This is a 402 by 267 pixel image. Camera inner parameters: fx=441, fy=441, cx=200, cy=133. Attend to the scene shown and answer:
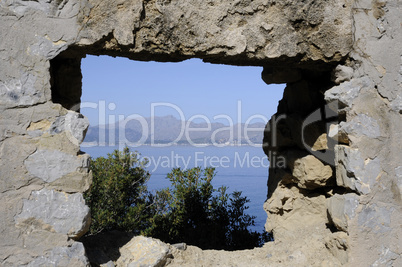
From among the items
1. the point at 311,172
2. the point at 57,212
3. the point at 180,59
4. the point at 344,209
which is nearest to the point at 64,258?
the point at 57,212

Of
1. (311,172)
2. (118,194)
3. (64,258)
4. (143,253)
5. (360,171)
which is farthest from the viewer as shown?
(118,194)

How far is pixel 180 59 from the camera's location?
3.00m

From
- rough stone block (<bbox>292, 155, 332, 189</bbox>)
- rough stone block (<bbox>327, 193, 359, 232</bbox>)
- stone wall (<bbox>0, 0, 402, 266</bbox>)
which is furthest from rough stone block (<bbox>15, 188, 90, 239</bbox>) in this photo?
rough stone block (<bbox>292, 155, 332, 189</bbox>)

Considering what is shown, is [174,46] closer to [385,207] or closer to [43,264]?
[43,264]

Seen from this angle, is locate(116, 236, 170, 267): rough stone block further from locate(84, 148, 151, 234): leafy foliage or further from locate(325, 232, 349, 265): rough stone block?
locate(84, 148, 151, 234): leafy foliage

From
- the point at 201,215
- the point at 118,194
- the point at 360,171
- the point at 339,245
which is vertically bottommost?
the point at 201,215

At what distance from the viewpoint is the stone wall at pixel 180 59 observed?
2.53 m

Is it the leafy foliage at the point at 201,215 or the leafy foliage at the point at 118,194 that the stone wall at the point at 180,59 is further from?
the leafy foliage at the point at 118,194

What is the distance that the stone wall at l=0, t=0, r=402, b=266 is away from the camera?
2.53 metres

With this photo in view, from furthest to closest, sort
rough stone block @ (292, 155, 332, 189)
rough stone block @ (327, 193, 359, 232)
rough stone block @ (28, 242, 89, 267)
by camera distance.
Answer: rough stone block @ (292, 155, 332, 189) < rough stone block @ (327, 193, 359, 232) < rough stone block @ (28, 242, 89, 267)

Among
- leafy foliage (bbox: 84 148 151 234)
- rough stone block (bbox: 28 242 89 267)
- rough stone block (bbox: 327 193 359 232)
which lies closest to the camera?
rough stone block (bbox: 28 242 89 267)

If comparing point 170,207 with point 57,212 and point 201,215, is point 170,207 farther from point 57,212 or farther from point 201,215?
point 57,212

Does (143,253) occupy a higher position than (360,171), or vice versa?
(360,171)

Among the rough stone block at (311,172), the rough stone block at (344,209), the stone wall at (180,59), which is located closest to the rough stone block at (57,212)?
the stone wall at (180,59)
